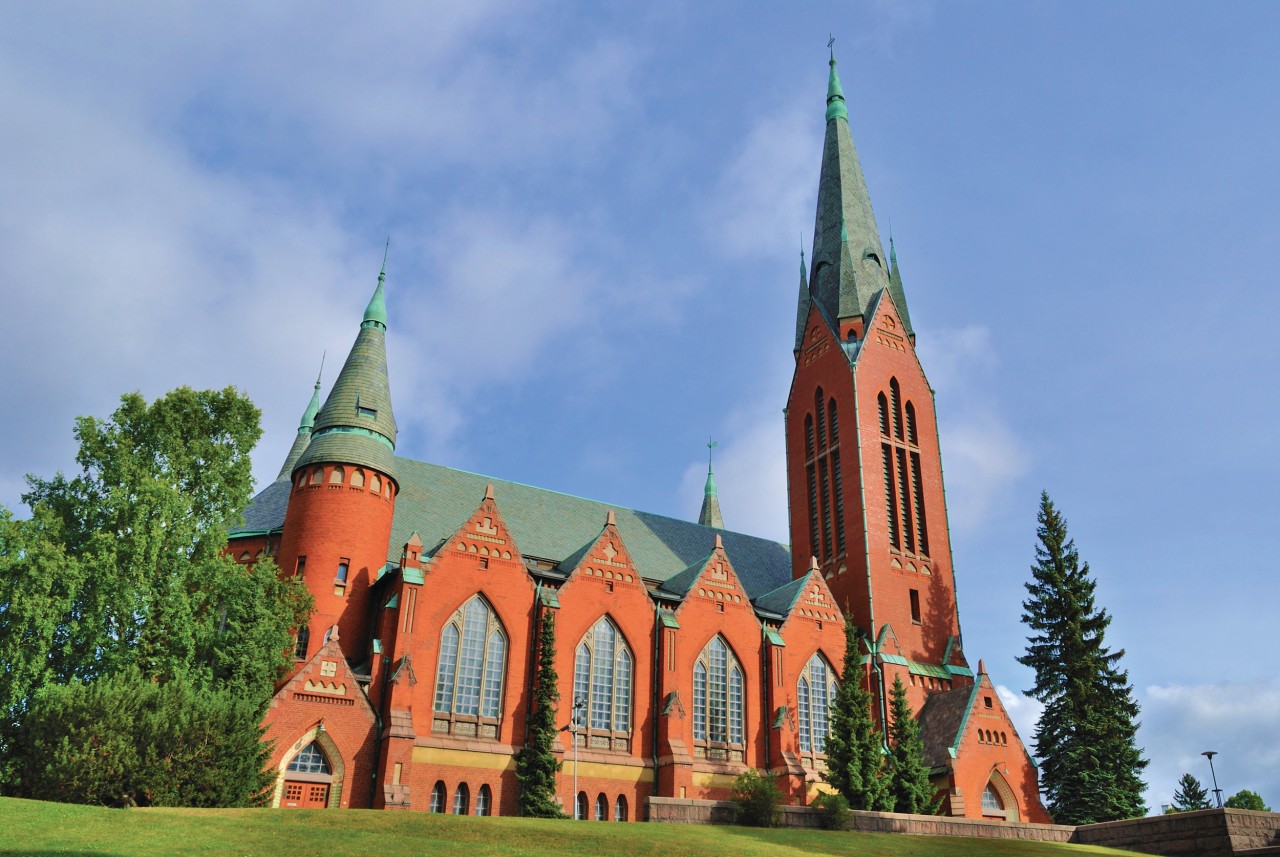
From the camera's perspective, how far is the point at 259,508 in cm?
4447

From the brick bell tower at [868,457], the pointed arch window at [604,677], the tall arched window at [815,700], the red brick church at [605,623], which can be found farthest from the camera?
the brick bell tower at [868,457]

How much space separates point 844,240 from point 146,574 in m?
42.5

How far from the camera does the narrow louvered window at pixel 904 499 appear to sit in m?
52.1

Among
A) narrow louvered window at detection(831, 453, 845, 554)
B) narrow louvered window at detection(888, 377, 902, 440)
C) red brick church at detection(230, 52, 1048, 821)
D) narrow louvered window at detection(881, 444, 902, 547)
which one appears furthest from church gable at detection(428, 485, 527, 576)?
narrow louvered window at detection(888, 377, 902, 440)

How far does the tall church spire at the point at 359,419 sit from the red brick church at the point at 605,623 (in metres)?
0.11

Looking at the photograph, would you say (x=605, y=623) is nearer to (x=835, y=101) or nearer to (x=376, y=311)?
(x=376, y=311)

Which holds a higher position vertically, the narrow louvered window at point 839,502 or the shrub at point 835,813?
the narrow louvered window at point 839,502

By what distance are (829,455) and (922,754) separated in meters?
17.1

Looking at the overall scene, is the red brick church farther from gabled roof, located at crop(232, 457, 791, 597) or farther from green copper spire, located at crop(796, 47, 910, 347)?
green copper spire, located at crop(796, 47, 910, 347)

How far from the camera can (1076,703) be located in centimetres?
4606

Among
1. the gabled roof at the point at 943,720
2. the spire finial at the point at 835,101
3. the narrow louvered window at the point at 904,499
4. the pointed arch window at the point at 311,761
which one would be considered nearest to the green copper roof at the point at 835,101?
the spire finial at the point at 835,101

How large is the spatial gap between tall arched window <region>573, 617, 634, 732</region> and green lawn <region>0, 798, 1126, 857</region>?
10.6 m

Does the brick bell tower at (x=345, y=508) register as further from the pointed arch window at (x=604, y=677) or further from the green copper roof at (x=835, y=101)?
the green copper roof at (x=835, y=101)

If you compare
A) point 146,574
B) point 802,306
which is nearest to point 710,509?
point 802,306
